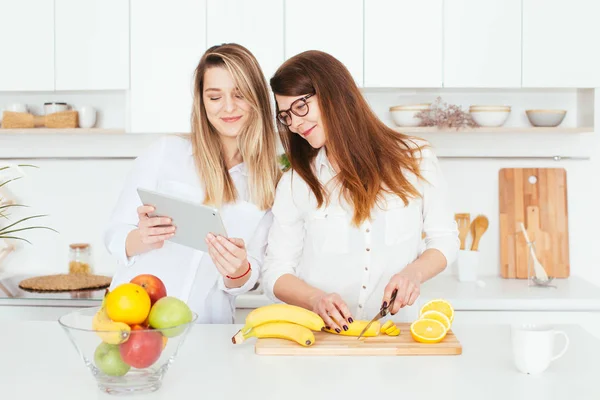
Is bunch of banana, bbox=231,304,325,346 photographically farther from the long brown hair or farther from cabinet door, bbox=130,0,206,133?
cabinet door, bbox=130,0,206,133

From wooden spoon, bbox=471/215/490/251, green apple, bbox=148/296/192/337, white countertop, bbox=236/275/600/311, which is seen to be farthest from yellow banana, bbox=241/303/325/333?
wooden spoon, bbox=471/215/490/251

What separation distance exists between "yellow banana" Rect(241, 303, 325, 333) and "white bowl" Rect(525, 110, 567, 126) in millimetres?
2047

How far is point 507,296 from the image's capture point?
3.05 meters

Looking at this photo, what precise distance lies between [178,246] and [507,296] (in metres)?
1.46

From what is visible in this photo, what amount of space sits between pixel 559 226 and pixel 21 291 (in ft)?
8.18

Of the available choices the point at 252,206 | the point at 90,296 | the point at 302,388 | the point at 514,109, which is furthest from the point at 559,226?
the point at 302,388

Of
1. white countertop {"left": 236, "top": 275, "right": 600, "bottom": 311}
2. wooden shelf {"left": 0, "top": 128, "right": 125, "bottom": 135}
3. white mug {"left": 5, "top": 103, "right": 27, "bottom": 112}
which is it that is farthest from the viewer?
white mug {"left": 5, "top": 103, "right": 27, "bottom": 112}

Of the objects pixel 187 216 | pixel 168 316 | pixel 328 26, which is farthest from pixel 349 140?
pixel 328 26

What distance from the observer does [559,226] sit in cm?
351

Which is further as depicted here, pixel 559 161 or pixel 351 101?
pixel 559 161

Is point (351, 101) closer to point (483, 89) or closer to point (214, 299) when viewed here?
point (214, 299)

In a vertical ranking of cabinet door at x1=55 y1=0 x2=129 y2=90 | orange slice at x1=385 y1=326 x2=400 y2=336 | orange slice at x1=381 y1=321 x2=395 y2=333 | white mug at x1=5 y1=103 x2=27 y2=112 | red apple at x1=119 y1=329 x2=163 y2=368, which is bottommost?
orange slice at x1=385 y1=326 x2=400 y2=336

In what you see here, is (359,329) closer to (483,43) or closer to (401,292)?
(401,292)

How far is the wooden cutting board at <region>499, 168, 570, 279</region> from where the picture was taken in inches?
137
